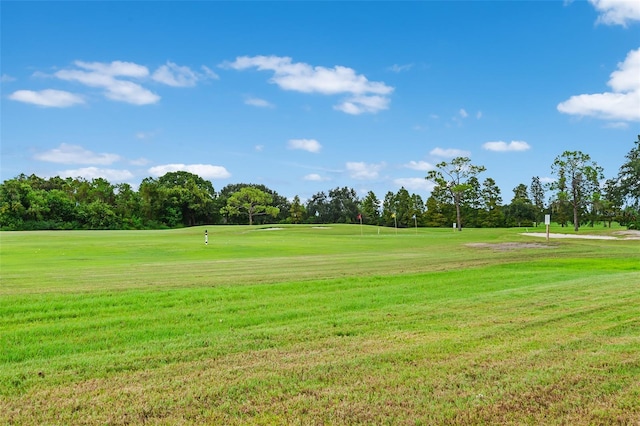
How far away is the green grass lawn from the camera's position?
151 inches

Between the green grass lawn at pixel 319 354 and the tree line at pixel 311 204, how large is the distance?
163 ft

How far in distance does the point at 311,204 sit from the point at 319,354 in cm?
9592

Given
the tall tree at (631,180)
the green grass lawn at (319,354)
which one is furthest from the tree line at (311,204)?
the green grass lawn at (319,354)

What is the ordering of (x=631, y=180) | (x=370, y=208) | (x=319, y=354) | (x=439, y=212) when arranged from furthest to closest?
(x=370, y=208) → (x=439, y=212) → (x=631, y=180) → (x=319, y=354)

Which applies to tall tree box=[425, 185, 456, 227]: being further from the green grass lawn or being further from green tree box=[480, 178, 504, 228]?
the green grass lawn

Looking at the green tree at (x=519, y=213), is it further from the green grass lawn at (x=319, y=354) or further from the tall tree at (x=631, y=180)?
the green grass lawn at (x=319, y=354)

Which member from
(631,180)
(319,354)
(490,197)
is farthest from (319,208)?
(319,354)

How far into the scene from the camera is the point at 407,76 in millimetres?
43500

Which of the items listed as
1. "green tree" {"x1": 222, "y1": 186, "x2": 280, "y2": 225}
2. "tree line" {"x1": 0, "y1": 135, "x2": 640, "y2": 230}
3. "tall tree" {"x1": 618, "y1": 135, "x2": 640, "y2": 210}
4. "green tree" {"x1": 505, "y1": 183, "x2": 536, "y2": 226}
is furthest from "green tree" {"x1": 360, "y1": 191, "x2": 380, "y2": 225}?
"tall tree" {"x1": 618, "y1": 135, "x2": 640, "y2": 210}

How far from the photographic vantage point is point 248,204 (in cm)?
8175

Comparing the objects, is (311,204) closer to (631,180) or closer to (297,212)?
(297,212)

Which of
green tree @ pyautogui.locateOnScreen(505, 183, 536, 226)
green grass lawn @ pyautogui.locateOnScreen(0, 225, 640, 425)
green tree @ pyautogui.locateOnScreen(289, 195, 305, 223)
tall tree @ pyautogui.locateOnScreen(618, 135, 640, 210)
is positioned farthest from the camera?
green tree @ pyautogui.locateOnScreen(289, 195, 305, 223)

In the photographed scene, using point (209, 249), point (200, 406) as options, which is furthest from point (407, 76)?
point (200, 406)

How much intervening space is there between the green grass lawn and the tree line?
4972 centimetres
